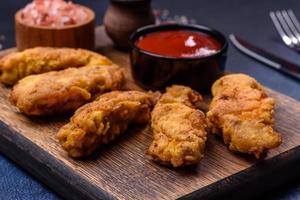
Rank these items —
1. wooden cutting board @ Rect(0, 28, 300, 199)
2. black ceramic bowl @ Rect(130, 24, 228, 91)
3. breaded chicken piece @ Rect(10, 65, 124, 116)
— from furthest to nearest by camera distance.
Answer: black ceramic bowl @ Rect(130, 24, 228, 91) < breaded chicken piece @ Rect(10, 65, 124, 116) < wooden cutting board @ Rect(0, 28, 300, 199)

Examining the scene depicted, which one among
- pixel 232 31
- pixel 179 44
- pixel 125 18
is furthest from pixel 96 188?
pixel 232 31

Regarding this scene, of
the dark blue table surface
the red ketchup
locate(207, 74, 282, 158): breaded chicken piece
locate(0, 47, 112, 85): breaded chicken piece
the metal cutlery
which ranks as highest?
the red ketchup

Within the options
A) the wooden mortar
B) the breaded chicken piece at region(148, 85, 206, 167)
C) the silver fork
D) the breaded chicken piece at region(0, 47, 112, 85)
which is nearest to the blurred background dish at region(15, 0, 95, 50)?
the wooden mortar

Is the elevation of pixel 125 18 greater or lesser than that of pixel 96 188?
greater

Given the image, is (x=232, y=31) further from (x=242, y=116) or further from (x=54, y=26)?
(x=242, y=116)

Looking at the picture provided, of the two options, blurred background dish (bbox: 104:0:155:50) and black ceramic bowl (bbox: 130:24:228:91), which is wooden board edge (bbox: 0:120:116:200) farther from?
blurred background dish (bbox: 104:0:155:50)

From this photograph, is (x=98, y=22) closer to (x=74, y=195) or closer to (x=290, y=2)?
(x=290, y=2)
